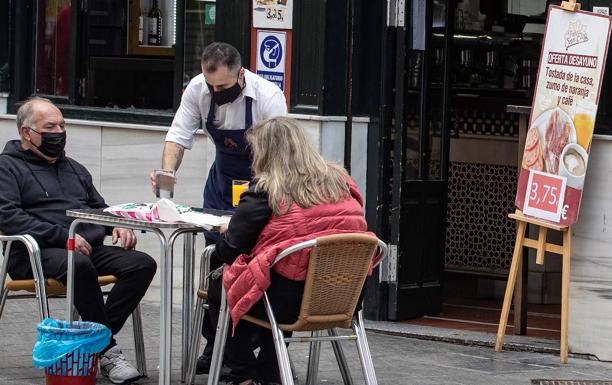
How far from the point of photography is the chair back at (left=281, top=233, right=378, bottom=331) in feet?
18.3

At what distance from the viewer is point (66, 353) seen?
6.18m

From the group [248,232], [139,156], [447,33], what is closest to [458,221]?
[447,33]

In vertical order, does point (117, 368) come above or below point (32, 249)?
below

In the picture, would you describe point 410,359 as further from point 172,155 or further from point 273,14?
point 273,14

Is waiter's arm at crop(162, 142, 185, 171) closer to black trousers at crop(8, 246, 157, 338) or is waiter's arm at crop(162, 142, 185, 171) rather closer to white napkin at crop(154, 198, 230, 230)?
black trousers at crop(8, 246, 157, 338)

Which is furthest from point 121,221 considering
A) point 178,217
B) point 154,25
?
point 154,25

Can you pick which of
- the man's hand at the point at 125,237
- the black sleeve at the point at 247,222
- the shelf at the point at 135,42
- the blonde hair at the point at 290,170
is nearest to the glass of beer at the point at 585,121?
the blonde hair at the point at 290,170

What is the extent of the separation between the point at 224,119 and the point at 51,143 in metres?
0.85

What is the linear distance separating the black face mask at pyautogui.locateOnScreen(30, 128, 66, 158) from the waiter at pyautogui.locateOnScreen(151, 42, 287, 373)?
1.72ft

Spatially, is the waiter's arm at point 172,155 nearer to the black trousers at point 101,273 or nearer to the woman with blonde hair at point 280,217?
the black trousers at point 101,273

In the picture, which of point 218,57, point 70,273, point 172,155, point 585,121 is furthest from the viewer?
point 585,121

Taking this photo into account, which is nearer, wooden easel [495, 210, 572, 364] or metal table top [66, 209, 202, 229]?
metal table top [66, 209, 202, 229]

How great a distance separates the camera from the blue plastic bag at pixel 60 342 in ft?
20.3

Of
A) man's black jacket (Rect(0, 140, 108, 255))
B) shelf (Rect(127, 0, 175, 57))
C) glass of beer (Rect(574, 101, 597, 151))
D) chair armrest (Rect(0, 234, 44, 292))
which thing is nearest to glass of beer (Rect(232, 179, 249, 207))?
man's black jacket (Rect(0, 140, 108, 255))
